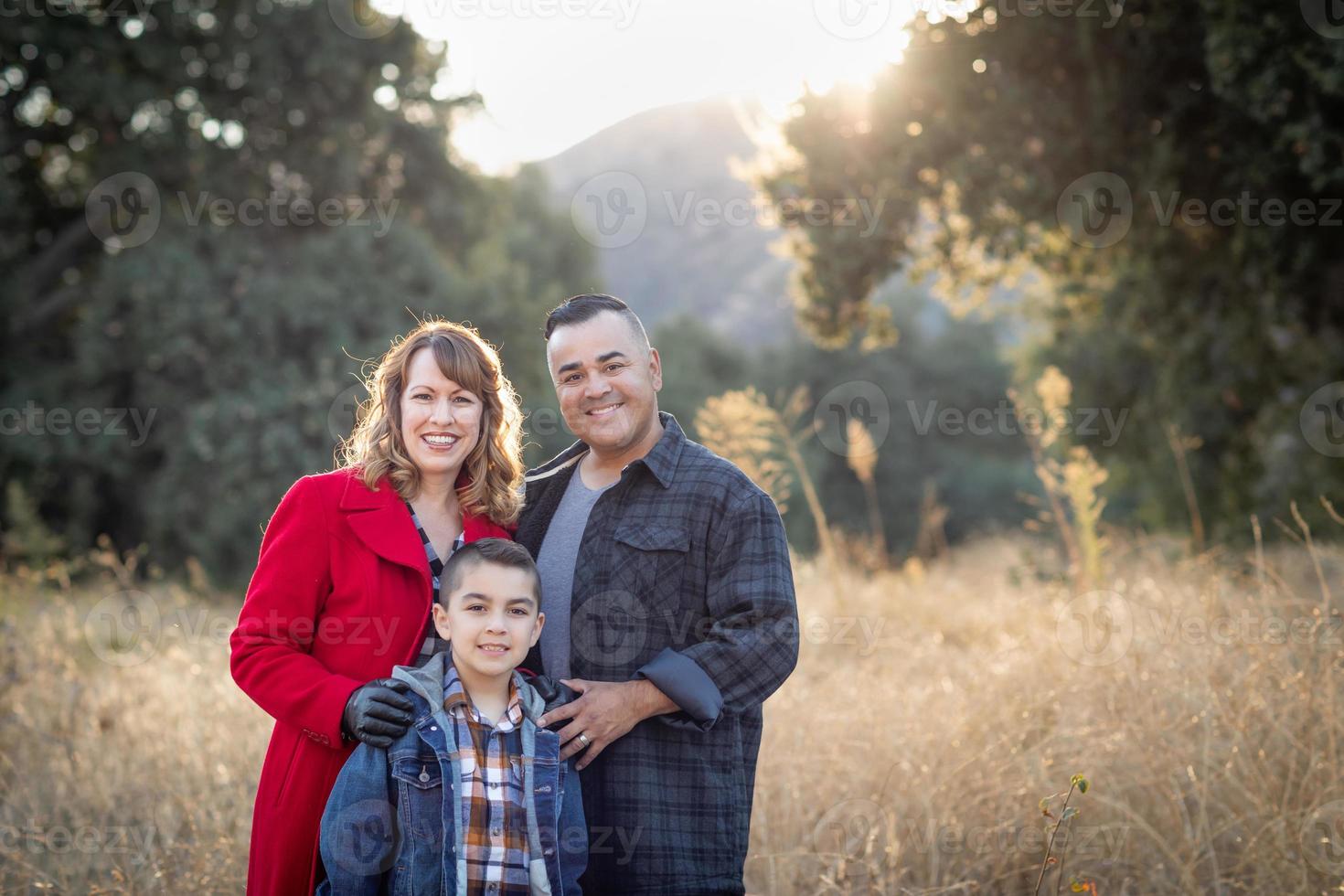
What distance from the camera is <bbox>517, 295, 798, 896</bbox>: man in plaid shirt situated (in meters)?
2.73

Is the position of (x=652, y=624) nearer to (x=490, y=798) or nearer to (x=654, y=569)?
(x=654, y=569)

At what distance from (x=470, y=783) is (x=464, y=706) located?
0.19 m

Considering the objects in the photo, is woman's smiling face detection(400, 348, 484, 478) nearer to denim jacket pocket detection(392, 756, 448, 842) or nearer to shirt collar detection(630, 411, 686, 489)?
shirt collar detection(630, 411, 686, 489)

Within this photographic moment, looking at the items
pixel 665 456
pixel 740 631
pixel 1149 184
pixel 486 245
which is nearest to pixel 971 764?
pixel 740 631

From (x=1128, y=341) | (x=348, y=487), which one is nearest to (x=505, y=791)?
(x=348, y=487)

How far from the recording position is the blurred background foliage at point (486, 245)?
28.1 ft

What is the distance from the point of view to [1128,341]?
13773 mm

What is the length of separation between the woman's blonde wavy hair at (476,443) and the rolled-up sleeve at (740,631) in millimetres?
701

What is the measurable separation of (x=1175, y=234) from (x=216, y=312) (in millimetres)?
12863

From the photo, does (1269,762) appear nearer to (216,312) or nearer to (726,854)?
(726,854)

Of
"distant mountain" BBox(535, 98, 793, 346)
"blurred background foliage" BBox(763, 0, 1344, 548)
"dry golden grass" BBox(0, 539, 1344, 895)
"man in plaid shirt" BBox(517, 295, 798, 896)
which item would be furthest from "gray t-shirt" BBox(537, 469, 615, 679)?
"distant mountain" BBox(535, 98, 793, 346)

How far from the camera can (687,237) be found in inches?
3541

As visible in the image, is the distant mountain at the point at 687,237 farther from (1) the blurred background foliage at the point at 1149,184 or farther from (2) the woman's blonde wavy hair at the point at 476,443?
(2) the woman's blonde wavy hair at the point at 476,443

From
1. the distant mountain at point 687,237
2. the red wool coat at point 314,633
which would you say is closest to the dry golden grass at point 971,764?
the red wool coat at point 314,633
